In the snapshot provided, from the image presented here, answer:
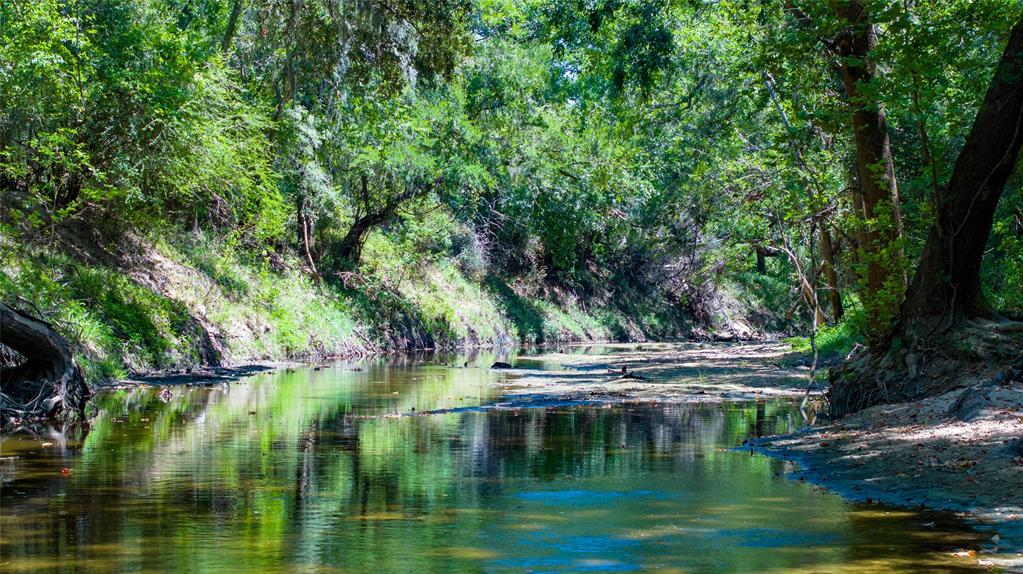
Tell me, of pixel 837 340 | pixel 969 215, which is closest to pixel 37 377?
pixel 969 215

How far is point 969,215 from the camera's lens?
1193 cm

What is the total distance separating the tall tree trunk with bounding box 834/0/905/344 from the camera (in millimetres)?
12797

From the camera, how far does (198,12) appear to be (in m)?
31.0

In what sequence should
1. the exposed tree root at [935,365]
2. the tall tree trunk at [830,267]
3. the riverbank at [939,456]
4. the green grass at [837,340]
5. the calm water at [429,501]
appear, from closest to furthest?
the calm water at [429,501] < the riverbank at [939,456] < the exposed tree root at [935,365] < the green grass at [837,340] < the tall tree trunk at [830,267]

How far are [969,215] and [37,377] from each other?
1104 centimetres

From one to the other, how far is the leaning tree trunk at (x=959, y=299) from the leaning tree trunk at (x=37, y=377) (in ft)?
30.3

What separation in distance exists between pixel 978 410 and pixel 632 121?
54.0ft

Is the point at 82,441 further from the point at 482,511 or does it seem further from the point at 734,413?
the point at 734,413

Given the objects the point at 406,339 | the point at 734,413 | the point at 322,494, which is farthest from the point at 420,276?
the point at 322,494

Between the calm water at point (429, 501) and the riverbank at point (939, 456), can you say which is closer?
the calm water at point (429, 501)

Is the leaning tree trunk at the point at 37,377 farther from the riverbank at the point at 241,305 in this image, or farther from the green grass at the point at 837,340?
the green grass at the point at 837,340

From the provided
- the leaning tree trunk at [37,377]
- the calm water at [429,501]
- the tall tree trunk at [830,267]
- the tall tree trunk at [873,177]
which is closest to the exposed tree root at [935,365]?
the tall tree trunk at [873,177]

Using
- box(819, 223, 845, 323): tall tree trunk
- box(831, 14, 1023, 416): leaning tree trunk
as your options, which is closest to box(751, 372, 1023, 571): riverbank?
box(831, 14, 1023, 416): leaning tree trunk

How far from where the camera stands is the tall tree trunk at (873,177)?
1280 cm
